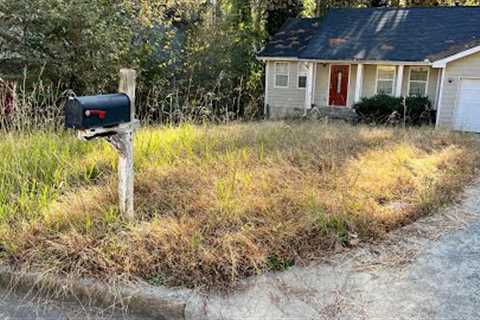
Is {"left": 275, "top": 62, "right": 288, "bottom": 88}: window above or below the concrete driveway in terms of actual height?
above

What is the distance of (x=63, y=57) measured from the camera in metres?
9.96

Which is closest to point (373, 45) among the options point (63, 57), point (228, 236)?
point (63, 57)

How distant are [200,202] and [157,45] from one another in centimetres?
1197

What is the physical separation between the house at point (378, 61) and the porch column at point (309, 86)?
40mm

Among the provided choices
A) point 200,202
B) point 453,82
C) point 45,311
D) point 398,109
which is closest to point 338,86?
point 398,109

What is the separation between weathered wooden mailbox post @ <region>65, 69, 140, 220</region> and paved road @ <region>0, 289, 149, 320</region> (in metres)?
0.72

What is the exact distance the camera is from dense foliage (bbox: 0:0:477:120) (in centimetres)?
935

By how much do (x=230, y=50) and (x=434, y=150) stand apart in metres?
12.8

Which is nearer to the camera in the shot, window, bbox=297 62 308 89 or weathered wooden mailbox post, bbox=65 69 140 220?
weathered wooden mailbox post, bbox=65 69 140 220

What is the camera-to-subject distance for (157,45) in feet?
47.2

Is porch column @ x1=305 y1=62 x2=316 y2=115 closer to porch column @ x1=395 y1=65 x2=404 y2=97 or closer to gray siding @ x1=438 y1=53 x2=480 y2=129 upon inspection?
porch column @ x1=395 y1=65 x2=404 y2=97

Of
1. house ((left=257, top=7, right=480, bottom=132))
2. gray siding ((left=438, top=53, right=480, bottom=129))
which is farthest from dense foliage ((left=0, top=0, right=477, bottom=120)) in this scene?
gray siding ((left=438, top=53, right=480, bottom=129))

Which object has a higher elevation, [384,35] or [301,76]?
[384,35]

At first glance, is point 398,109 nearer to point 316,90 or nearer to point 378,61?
point 378,61
